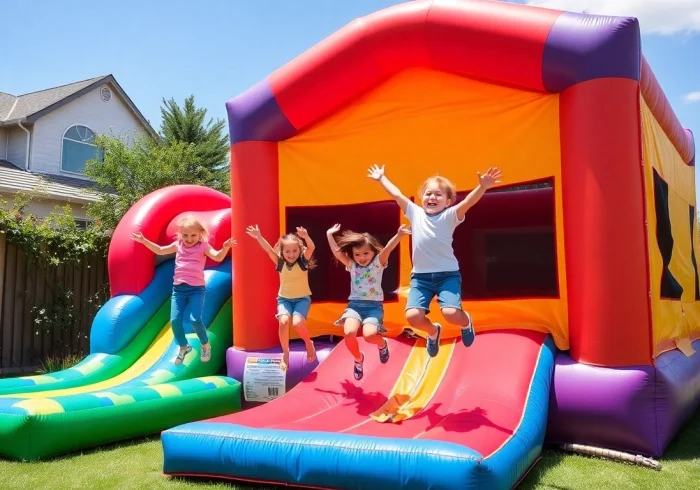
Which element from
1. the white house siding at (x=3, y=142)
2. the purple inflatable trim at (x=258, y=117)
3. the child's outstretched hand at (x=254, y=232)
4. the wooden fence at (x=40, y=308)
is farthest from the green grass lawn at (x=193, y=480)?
the white house siding at (x=3, y=142)

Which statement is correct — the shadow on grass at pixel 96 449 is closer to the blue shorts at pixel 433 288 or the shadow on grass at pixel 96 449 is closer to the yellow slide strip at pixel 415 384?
the yellow slide strip at pixel 415 384

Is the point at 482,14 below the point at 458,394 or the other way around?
the other way around

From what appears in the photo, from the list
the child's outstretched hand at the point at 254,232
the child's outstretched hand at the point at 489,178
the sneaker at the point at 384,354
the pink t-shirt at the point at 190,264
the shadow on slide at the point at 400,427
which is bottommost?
the shadow on slide at the point at 400,427

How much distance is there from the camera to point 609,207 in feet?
13.6

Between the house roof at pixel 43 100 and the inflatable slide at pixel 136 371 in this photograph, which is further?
the house roof at pixel 43 100

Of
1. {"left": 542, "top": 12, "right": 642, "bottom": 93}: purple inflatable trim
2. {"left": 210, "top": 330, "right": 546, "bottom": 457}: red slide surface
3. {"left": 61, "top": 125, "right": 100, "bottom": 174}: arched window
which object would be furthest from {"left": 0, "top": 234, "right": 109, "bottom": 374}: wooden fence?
{"left": 61, "top": 125, "right": 100, "bottom": 174}: arched window

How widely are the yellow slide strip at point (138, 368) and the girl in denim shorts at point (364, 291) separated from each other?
203 cm

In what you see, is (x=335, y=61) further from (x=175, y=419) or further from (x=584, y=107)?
(x=175, y=419)

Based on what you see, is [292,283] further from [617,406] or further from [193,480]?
[617,406]

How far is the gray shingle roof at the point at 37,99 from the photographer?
1359 cm

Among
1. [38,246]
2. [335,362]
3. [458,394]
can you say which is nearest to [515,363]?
[458,394]

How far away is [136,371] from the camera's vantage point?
5.56m

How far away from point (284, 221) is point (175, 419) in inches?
74.6

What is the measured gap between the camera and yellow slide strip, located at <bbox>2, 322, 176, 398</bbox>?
493 cm
